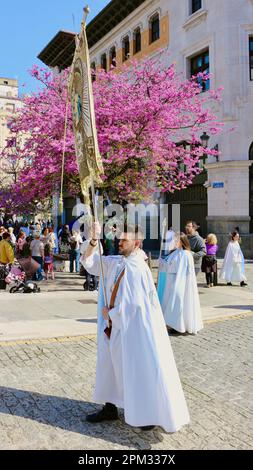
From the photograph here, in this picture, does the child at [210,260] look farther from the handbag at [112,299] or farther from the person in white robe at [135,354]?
the handbag at [112,299]

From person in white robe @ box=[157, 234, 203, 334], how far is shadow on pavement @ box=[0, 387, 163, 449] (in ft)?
10.7

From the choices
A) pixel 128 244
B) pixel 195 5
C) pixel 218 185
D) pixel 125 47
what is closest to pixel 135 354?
pixel 128 244

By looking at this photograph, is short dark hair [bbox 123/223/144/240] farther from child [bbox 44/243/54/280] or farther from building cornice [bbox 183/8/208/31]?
building cornice [bbox 183/8/208/31]

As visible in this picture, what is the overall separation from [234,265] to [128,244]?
31.6 ft

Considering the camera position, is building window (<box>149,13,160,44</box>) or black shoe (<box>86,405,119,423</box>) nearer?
black shoe (<box>86,405,119,423</box>)

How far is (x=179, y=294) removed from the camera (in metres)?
7.51

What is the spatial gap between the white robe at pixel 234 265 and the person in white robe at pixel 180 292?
552 centimetres

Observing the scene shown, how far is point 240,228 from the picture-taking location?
2106 cm

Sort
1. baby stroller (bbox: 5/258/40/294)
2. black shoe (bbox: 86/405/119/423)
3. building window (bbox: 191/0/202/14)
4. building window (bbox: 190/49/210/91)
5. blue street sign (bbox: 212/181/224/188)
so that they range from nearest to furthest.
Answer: black shoe (bbox: 86/405/119/423) → baby stroller (bbox: 5/258/40/294) → blue street sign (bbox: 212/181/224/188) → building window (bbox: 190/49/210/91) → building window (bbox: 191/0/202/14)

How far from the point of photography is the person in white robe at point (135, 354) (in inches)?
141

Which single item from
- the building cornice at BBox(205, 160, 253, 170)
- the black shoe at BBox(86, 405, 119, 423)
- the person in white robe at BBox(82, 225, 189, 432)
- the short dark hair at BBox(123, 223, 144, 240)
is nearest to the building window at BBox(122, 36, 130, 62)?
the building cornice at BBox(205, 160, 253, 170)

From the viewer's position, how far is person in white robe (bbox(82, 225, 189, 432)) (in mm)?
3578

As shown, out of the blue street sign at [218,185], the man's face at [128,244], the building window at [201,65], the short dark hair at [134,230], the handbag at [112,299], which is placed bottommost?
the handbag at [112,299]

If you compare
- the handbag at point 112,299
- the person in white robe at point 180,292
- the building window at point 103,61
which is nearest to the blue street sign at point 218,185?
the person in white robe at point 180,292
